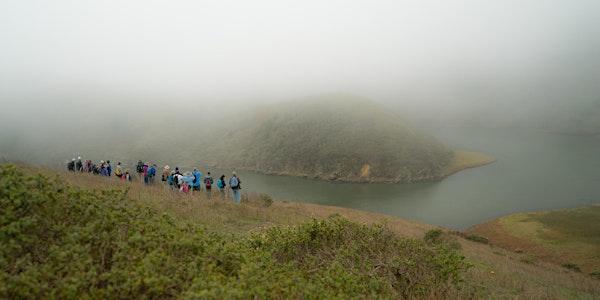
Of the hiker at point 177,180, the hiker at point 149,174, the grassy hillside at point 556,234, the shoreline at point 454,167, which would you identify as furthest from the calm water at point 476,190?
the hiker at point 149,174

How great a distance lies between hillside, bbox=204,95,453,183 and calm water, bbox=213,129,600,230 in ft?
20.1

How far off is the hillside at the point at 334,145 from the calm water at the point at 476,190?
6130mm

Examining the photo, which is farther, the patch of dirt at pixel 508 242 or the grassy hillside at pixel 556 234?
the patch of dirt at pixel 508 242

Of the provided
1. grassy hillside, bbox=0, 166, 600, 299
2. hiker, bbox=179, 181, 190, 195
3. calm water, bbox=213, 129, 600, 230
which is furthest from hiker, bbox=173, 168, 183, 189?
calm water, bbox=213, 129, 600, 230

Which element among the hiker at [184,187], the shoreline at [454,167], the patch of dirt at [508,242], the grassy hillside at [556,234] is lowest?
the patch of dirt at [508,242]

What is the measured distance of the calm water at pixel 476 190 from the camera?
174 feet

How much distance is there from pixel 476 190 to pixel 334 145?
40250mm

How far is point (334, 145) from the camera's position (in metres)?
95.5

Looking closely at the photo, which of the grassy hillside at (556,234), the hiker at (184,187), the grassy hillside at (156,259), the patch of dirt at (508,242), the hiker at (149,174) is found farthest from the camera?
the patch of dirt at (508,242)

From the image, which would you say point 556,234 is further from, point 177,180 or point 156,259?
point 156,259

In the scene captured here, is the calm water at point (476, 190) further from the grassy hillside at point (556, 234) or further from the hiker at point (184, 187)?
the hiker at point (184, 187)

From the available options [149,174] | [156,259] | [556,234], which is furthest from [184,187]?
[556,234]

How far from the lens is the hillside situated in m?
84.8

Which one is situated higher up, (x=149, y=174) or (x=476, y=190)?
(x=149, y=174)
